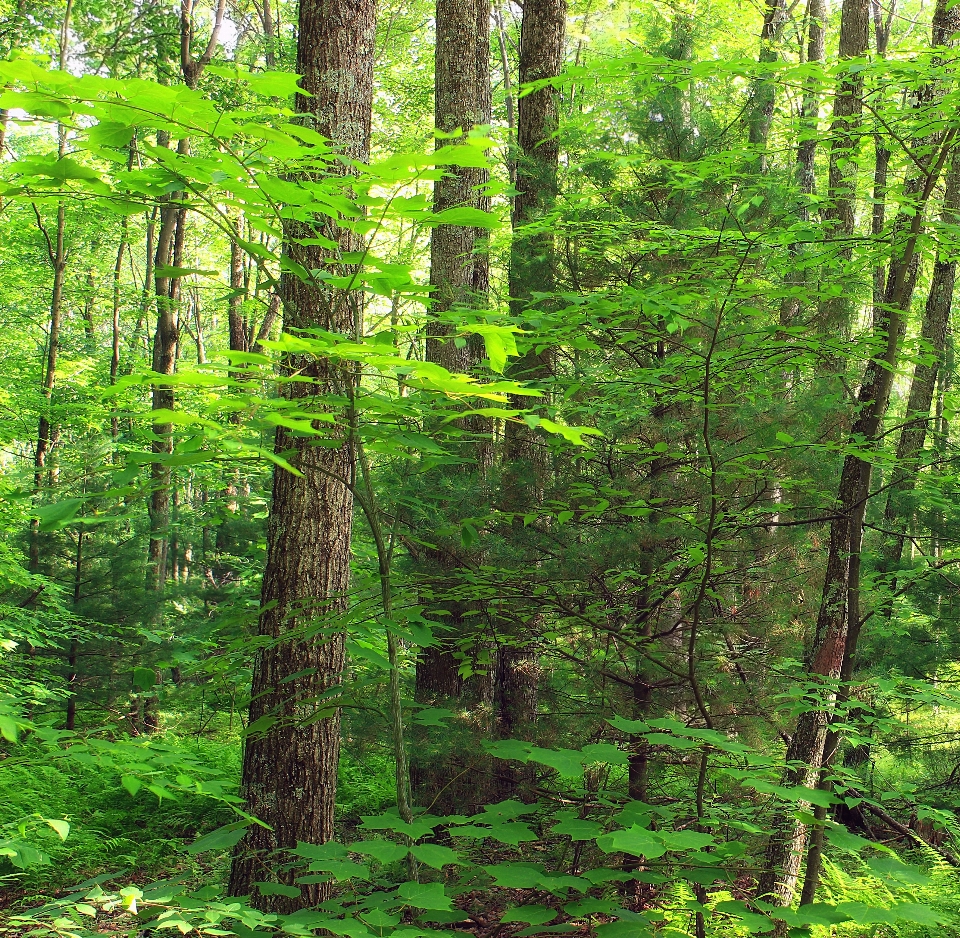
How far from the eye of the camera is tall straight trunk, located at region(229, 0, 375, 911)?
9.73ft

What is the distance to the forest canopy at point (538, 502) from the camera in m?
1.81

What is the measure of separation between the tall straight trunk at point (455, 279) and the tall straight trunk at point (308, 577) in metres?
1.30

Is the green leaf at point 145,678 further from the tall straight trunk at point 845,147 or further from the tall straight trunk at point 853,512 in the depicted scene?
the tall straight trunk at point 845,147

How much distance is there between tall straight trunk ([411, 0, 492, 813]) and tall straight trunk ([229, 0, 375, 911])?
1.30 metres

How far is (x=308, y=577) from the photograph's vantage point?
3125 millimetres

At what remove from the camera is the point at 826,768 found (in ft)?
7.34

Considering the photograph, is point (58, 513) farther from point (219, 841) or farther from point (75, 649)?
point (75, 649)

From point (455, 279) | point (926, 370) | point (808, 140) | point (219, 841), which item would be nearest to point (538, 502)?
point (455, 279)

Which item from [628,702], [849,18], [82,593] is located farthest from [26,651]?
[849,18]

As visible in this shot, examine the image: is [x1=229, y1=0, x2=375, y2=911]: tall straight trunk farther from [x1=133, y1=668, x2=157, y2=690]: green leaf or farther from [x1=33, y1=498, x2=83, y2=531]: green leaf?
[x1=33, y1=498, x2=83, y2=531]: green leaf

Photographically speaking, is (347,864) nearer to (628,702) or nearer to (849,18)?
(628,702)

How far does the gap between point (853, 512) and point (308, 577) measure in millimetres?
2378

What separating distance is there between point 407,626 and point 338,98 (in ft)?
7.70

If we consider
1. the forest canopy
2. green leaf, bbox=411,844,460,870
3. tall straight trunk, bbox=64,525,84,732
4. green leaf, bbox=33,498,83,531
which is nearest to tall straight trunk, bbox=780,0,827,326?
the forest canopy
